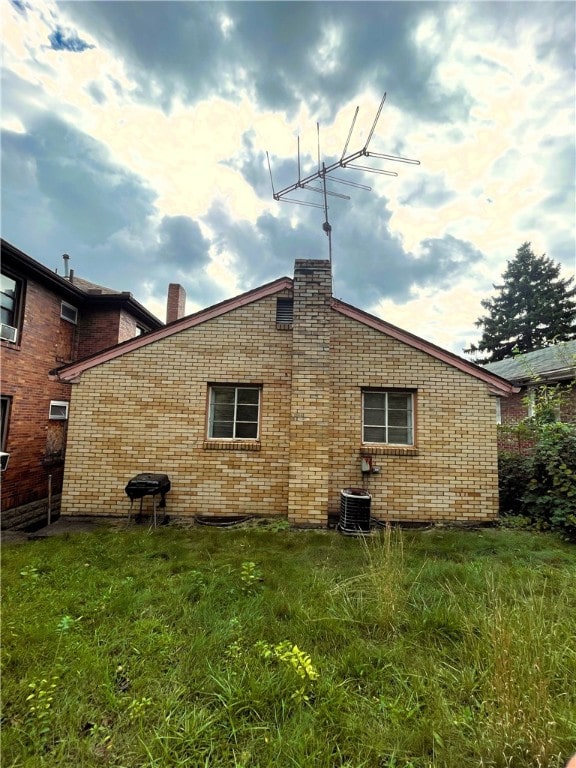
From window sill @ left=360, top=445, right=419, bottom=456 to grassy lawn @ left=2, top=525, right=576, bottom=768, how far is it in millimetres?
2544

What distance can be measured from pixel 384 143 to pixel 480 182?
479cm

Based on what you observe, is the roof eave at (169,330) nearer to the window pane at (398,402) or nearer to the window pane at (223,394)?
the window pane at (223,394)

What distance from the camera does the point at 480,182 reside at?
9.80 metres

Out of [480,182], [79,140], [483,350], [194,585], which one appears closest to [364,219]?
[480,182]

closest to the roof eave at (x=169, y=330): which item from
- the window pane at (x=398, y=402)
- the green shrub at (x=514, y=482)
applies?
the window pane at (x=398, y=402)

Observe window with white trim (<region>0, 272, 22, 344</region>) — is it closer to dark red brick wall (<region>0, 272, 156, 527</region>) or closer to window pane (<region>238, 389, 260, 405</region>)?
dark red brick wall (<region>0, 272, 156, 527</region>)

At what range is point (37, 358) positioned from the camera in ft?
29.7

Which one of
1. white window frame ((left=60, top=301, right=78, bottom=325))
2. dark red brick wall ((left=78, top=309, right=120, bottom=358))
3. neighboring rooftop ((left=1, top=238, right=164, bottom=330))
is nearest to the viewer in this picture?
neighboring rooftop ((left=1, top=238, right=164, bottom=330))

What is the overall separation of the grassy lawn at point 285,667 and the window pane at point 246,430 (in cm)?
286

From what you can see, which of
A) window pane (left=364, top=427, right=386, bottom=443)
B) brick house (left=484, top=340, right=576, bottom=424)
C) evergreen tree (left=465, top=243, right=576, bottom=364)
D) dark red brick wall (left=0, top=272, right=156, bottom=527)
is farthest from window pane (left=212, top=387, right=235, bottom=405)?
evergreen tree (left=465, top=243, right=576, bottom=364)

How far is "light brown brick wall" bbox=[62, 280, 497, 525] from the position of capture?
6.38 meters

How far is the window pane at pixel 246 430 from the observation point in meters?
6.71

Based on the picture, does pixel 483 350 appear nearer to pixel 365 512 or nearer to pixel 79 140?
pixel 365 512

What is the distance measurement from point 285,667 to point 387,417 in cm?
520
